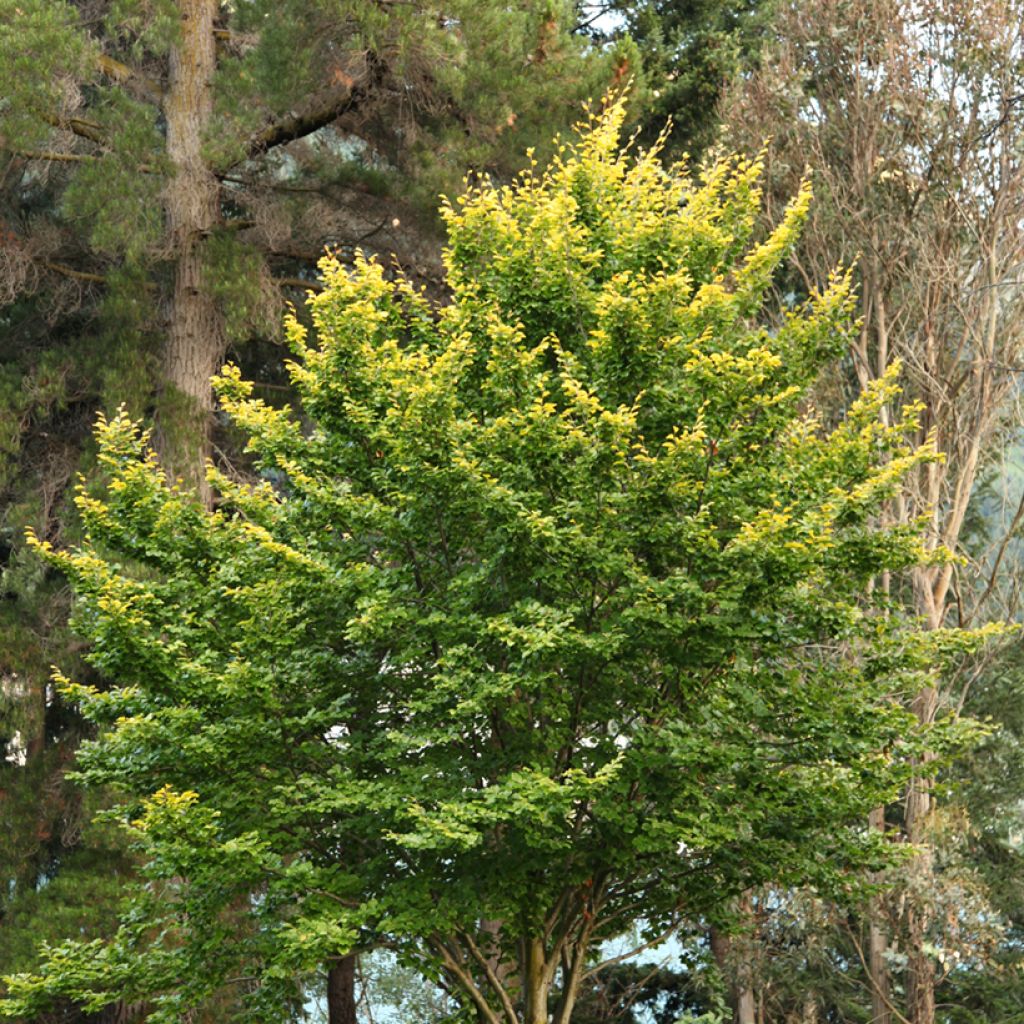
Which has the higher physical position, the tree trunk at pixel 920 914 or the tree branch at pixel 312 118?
the tree branch at pixel 312 118

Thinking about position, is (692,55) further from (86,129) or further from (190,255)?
(86,129)

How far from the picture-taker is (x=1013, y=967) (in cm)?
2006

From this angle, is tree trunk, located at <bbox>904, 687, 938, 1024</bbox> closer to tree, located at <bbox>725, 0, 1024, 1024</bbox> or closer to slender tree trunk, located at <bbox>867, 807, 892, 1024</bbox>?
tree, located at <bbox>725, 0, 1024, 1024</bbox>

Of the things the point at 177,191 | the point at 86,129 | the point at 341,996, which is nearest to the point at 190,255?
the point at 177,191

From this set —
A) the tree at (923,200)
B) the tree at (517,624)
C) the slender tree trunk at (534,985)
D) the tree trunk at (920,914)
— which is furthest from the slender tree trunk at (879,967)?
the slender tree trunk at (534,985)

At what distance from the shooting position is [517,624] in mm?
11539

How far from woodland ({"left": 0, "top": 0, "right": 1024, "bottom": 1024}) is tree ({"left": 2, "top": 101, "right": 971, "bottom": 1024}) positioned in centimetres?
5

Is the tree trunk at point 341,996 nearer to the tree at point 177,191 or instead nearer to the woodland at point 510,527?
the woodland at point 510,527

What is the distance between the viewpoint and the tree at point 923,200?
17156 millimetres

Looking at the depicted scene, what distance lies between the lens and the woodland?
36.2 ft

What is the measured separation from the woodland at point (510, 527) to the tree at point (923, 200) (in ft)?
0.19

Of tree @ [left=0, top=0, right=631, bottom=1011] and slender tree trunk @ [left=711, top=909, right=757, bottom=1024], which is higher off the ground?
tree @ [left=0, top=0, right=631, bottom=1011]

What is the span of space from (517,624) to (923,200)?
8953mm

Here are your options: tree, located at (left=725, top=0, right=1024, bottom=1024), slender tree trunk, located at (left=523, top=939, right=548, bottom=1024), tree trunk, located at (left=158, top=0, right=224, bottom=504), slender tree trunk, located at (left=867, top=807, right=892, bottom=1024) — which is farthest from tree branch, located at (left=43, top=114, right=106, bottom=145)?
slender tree trunk, located at (left=867, top=807, right=892, bottom=1024)
